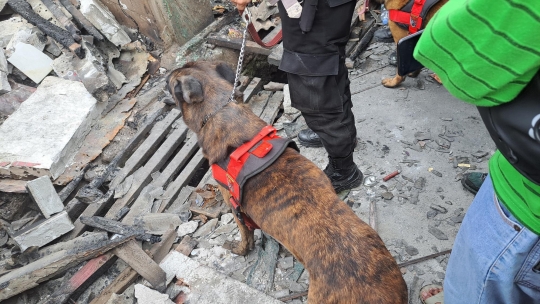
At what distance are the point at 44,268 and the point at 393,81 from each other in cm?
425

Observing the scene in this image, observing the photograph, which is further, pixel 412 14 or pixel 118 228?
pixel 412 14

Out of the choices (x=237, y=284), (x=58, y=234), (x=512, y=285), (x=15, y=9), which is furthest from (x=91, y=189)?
(x=512, y=285)

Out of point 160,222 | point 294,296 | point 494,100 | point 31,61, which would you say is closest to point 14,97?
point 31,61

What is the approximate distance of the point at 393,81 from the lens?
497 cm

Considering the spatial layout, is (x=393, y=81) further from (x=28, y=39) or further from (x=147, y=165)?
(x=28, y=39)

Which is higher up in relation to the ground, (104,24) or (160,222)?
(104,24)

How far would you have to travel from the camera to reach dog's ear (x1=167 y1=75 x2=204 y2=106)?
3.03 metres

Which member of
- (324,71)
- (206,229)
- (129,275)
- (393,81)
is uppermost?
(324,71)

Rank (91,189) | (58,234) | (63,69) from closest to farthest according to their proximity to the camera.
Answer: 1. (58,234)
2. (91,189)
3. (63,69)

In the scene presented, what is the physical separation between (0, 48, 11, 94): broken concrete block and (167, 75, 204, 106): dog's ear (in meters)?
3.38

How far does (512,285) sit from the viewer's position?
146 centimetres

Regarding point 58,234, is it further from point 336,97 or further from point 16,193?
point 336,97

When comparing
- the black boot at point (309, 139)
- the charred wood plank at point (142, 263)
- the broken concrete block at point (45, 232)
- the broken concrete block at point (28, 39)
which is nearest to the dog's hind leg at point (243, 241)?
the charred wood plank at point (142, 263)

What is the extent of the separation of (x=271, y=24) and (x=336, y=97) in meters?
3.36
